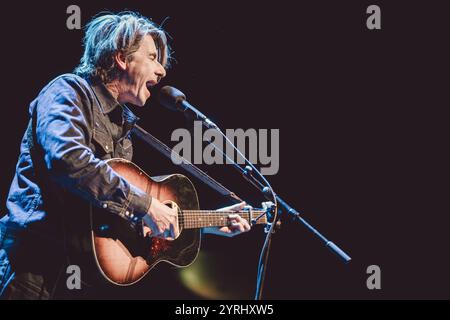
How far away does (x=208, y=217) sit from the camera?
96.1 inches

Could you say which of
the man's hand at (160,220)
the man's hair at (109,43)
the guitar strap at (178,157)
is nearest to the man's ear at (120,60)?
the man's hair at (109,43)

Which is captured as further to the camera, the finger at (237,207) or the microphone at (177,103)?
the finger at (237,207)

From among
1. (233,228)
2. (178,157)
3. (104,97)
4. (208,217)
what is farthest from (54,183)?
(233,228)

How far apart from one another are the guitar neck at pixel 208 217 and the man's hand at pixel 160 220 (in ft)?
0.96

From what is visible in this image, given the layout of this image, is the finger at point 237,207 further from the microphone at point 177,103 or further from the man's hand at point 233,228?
the microphone at point 177,103

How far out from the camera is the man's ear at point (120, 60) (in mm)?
2271

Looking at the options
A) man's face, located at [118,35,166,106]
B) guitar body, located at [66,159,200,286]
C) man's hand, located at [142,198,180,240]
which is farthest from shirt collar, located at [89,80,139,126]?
man's hand, located at [142,198,180,240]

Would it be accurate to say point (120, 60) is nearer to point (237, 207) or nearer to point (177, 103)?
point (177, 103)

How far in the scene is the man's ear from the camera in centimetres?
227

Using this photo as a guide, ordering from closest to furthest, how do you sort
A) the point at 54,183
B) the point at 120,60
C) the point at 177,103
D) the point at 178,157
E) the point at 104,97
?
the point at 54,183
the point at 104,97
the point at 120,60
the point at 177,103
the point at 178,157

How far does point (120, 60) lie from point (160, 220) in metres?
1.00

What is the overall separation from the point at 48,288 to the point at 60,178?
469mm

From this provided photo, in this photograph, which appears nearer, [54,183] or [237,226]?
[54,183]

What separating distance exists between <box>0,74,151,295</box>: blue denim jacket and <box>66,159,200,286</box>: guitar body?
0.10 metres
